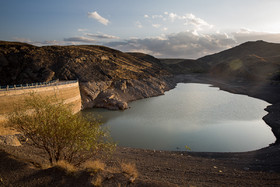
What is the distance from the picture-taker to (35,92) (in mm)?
13305

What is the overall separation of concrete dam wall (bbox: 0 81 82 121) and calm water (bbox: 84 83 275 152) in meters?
5.85

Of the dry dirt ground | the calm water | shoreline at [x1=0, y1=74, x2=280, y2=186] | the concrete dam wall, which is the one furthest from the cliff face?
the dry dirt ground

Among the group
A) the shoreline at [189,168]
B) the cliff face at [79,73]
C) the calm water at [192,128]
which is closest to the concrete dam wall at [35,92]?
the cliff face at [79,73]

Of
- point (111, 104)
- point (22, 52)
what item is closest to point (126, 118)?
point (111, 104)

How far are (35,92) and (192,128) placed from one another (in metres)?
21.1

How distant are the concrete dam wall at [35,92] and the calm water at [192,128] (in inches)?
230

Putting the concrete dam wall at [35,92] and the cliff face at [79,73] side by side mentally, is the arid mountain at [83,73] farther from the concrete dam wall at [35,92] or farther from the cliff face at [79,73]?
the concrete dam wall at [35,92]

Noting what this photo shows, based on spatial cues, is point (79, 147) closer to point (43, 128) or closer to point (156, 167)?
point (43, 128)

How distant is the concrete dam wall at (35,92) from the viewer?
2277cm

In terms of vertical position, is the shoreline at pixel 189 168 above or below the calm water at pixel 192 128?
above

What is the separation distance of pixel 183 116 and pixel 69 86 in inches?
929

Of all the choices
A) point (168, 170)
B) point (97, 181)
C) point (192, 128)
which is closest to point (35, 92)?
point (97, 181)

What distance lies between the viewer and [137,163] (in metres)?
14.3

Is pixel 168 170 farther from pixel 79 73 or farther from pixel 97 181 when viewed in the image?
pixel 79 73
